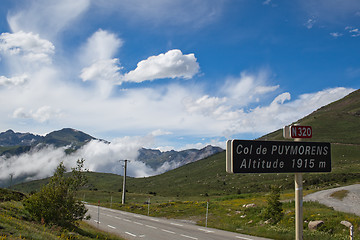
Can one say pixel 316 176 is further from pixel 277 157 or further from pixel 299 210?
pixel 277 157

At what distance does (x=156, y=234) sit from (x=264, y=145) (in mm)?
13967

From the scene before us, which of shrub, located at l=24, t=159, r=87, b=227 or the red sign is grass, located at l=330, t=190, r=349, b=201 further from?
shrub, located at l=24, t=159, r=87, b=227

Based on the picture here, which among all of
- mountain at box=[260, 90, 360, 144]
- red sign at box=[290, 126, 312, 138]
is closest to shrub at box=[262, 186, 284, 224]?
red sign at box=[290, 126, 312, 138]

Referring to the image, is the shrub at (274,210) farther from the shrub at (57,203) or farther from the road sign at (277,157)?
the road sign at (277,157)

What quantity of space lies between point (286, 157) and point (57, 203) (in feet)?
40.4

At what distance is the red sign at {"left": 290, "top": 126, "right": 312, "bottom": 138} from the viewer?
845cm

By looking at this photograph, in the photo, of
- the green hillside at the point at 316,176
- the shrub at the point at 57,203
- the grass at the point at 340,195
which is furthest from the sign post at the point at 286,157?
the green hillside at the point at 316,176

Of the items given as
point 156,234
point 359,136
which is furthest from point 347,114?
point 156,234

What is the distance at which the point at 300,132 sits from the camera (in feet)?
27.9

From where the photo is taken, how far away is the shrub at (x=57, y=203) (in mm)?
15062

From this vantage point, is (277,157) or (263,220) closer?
(277,157)

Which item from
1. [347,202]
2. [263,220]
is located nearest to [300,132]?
[263,220]

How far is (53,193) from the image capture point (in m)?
15.1

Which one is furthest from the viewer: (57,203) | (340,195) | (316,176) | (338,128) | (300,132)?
(338,128)
